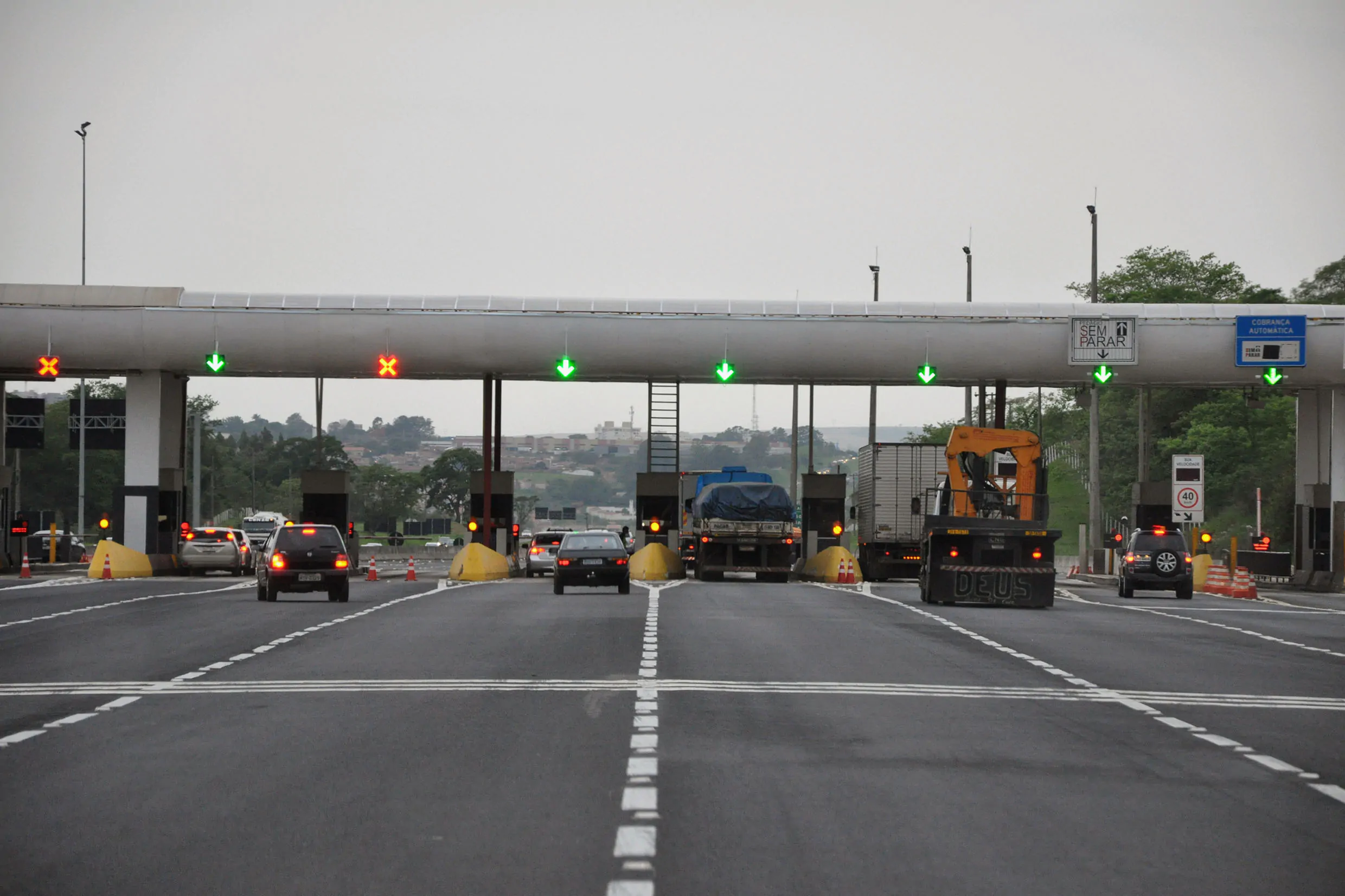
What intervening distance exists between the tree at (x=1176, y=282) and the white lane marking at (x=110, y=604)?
69774mm

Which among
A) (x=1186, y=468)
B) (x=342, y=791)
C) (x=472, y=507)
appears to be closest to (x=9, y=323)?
(x=472, y=507)

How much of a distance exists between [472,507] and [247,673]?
3499 centimetres

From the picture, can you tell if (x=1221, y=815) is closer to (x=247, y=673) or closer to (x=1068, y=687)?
(x=1068, y=687)

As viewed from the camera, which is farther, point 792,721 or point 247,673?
point 247,673

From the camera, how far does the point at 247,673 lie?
1845 centimetres

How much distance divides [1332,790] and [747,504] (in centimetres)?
3907

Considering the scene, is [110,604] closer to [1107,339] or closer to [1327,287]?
[1107,339]

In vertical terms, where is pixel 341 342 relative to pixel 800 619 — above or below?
above

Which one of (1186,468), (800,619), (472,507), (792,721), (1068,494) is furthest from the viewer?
(1068,494)

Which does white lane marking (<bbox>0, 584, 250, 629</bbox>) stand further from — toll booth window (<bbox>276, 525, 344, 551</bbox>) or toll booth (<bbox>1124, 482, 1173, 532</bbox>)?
toll booth (<bbox>1124, 482, 1173, 532</bbox>)

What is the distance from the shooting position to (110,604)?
33250 millimetres

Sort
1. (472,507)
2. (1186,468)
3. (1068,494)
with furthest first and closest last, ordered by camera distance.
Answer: (1068,494), (472,507), (1186,468)

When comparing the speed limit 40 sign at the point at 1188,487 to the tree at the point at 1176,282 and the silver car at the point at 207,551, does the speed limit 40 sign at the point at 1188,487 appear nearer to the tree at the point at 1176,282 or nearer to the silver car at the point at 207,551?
the silver car at the point at 207,551

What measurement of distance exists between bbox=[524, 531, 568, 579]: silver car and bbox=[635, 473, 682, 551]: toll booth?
3.20 meters
